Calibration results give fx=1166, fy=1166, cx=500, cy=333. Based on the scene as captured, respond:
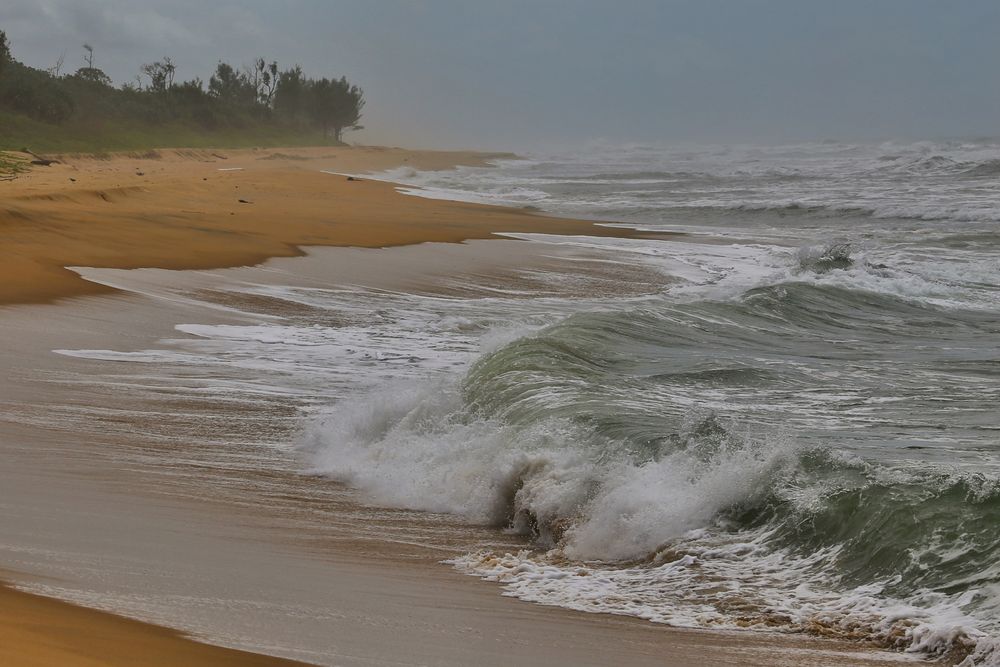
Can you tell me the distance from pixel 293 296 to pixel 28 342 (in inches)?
150

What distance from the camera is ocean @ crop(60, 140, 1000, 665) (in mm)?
4566

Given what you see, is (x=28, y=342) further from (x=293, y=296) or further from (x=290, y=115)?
(x=290, y=115)

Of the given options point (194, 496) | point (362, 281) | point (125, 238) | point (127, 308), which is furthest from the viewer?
point (125, 238)

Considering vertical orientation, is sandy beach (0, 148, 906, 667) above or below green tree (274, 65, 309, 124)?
below

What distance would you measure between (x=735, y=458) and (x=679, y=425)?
0.88 metres

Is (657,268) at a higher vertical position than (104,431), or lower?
higher

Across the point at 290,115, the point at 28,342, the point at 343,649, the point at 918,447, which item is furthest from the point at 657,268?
the point at 290,115

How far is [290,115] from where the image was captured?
95.8 meters

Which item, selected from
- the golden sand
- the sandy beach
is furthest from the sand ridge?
the golden sand

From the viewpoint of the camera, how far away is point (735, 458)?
5629mm

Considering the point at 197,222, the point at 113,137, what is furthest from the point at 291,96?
the point at 197,222

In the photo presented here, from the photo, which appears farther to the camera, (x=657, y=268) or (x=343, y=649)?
(x=657, y=268)

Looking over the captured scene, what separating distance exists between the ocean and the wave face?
0.05 ft

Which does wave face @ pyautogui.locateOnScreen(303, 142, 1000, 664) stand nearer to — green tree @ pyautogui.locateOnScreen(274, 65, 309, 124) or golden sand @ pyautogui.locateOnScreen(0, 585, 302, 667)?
golden sand @ pyautogui.locateOnScreen(0, 585, 302, 667)
